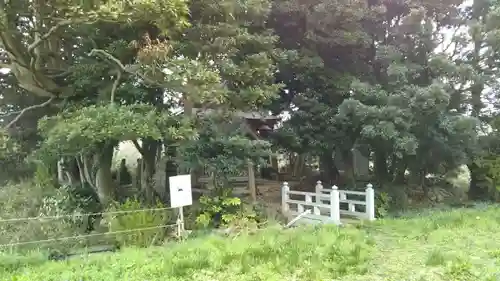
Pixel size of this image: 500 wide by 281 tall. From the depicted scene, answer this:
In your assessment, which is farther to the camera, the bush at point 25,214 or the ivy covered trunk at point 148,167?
the ivy covered trunk at point 148,167

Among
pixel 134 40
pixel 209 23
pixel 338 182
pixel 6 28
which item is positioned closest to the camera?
pixel 6 28

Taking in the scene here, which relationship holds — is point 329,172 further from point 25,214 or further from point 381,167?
point 25,214

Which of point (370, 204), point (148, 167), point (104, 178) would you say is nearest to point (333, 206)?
point (370, 204)

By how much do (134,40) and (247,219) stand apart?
4396 mm

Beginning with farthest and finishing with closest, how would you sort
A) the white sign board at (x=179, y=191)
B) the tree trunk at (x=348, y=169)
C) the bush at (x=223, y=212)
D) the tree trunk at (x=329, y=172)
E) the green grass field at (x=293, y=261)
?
the tree trunk at (x=329, y=172), the tree trunk at (x=348, y=169), the bush at (x=223, y=212), the white sign board at (x=179, y=191), the green grass field at (x=293, y=261)

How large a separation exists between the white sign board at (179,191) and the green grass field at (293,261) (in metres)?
0.80

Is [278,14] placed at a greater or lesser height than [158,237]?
greater

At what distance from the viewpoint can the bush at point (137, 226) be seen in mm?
7324

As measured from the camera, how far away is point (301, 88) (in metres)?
11.9

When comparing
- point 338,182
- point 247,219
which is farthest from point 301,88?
point 247,219

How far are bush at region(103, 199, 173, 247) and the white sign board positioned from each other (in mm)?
619

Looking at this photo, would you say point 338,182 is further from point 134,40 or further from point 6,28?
point 6,28

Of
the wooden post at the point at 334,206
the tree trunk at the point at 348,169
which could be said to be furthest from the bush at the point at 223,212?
the tree trunk at the point at 348,169

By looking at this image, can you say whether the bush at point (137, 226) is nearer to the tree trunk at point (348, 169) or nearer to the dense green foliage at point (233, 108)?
the dense green foliage at point (233, 108)
